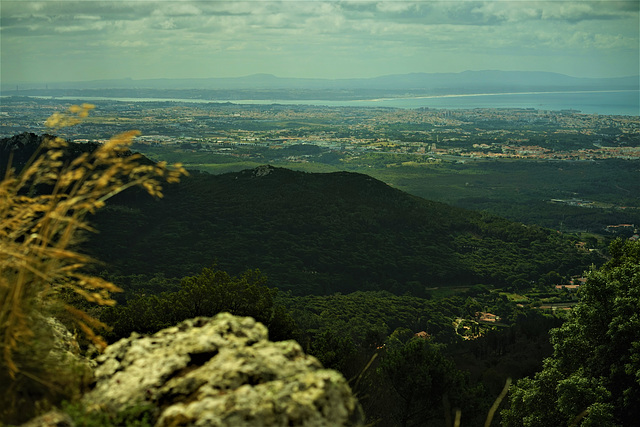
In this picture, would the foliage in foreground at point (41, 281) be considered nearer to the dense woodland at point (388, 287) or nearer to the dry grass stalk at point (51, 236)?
the dry grass stalk at point (51, 236)

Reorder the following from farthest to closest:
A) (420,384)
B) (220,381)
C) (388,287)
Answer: (388,287) < (420,384) < (220,381)

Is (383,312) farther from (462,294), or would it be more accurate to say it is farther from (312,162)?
(312,162)

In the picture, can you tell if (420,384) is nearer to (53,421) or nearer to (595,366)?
(595,366)

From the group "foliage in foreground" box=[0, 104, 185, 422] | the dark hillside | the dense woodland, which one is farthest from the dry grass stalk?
the dark hillside

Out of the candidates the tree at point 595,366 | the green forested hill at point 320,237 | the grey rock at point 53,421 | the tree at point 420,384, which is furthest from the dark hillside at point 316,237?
the grey rock at point 53,421

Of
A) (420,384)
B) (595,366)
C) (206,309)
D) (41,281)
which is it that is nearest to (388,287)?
(420,384)
